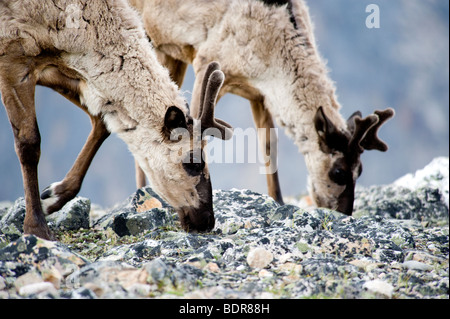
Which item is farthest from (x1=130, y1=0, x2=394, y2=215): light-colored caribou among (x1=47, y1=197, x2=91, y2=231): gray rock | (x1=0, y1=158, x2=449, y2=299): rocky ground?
(x1=47, y1=197, x2=91, y2=231): gray rock

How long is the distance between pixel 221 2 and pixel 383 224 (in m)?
4.20

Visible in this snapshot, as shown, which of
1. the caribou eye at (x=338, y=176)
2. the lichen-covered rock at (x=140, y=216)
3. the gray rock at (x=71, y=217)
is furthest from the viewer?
the caribou eye at (x=338, y=176)

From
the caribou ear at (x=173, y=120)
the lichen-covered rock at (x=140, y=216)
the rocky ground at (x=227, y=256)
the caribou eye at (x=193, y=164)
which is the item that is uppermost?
the caribou ear at (x=173, y=120)

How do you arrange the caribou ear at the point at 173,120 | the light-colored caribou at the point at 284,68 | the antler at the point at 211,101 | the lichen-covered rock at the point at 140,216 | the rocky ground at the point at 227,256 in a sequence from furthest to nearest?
1. the light-colored caribou at the point at 284,68
2. the lichen-covered rock at the point at 140,216
3. the antler at the point at 211,101
4. the caribou ear at the point at 173,120
5. the rocky ground at the point at 227,256

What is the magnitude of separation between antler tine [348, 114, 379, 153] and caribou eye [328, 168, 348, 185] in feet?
1.39

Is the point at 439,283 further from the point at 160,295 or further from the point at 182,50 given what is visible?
the point at 182,50

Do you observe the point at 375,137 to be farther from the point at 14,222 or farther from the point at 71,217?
the point at 14,222

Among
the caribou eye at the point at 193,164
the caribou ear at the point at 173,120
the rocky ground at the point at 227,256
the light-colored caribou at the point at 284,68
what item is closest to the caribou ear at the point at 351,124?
the light-colored caribou at the point at 284,68

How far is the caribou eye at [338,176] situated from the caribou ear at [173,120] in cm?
308

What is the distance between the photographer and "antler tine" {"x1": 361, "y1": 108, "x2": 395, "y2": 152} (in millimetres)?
7742

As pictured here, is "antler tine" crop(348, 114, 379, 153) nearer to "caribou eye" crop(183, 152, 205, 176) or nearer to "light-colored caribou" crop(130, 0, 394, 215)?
"light-colored caribou" crop(130, 0, 394, 215)

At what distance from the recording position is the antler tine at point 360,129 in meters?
7.34

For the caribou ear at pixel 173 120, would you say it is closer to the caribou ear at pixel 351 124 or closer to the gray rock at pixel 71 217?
the gray rock at pixel 71 217

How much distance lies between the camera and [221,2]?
7727 millimetres
